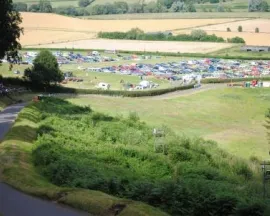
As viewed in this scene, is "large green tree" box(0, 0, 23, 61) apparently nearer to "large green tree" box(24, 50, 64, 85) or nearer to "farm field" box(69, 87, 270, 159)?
"farm field" box(69, 87, 270, 159)

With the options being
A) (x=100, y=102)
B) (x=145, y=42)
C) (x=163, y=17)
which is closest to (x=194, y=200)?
(x=100, y=102)

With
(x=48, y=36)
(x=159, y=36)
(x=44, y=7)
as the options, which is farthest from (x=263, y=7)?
(x=48, y=36)

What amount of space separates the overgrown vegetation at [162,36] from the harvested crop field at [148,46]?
4355mm

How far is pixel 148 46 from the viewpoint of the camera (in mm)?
141625

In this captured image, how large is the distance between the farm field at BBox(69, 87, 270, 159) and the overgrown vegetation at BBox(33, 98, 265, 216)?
24.5 ft

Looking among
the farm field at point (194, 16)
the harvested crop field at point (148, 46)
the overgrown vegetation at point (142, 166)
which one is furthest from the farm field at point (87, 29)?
the overgrown vegetation at point (142, 166)

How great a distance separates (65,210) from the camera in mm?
15781

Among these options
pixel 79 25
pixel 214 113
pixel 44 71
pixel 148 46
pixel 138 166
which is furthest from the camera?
pixel 79 25

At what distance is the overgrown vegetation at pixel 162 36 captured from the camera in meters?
147

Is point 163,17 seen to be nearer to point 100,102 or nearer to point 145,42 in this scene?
point 145,42

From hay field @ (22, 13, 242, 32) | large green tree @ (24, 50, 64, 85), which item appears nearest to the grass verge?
large green tree @ (24, 50, 64, 85)

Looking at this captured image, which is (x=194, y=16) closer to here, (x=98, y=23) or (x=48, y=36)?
(x=98, y=23)

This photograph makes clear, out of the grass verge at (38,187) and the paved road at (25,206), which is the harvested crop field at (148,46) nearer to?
the grass verge at (38,187)

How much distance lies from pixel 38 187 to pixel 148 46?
125184mm
